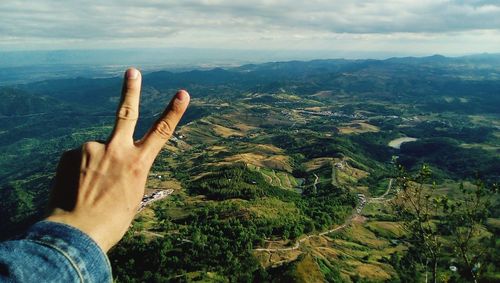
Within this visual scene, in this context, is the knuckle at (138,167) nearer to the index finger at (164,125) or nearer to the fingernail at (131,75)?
the index finger at (164,125)

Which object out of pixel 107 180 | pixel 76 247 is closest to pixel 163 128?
pixel 107 180

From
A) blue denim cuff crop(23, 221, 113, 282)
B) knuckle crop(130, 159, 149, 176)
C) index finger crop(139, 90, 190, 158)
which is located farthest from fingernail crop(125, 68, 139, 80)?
blue denim cuff crop(23, 221, 113, 282)

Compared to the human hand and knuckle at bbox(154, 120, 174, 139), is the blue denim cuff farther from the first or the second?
knuckle at bbox(154, 120, 174, 139)

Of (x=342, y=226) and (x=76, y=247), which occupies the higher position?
(x=76, y=247)

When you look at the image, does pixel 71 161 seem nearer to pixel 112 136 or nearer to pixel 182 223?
pixel 112 136

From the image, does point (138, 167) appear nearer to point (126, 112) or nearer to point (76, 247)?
point (126, 112)

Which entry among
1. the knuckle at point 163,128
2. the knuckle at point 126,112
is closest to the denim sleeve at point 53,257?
the knuckle at point 126,112

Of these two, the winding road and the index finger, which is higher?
the index finger
